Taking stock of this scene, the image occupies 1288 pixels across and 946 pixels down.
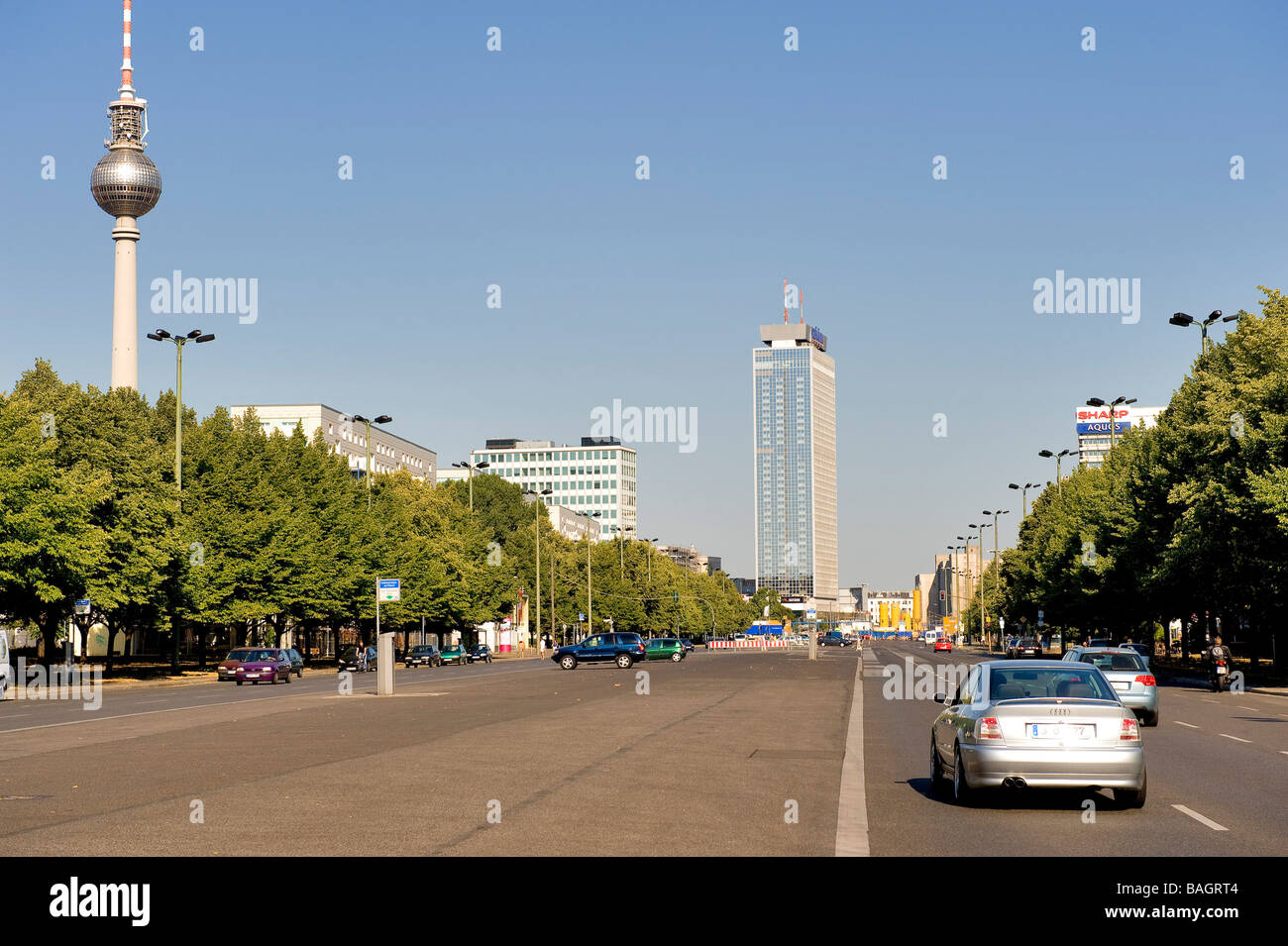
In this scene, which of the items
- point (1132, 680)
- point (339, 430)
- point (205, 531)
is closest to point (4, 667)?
point (205, 531)

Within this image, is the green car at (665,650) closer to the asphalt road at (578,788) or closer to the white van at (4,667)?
the white van at (4,667)

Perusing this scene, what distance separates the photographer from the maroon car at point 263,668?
57.2 m

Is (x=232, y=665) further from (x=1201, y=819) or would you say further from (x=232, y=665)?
(x=1201, y=819)

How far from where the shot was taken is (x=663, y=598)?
525 feet

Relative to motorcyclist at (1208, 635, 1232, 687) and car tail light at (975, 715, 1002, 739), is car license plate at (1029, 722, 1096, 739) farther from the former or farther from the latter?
motorcyclist at (1208, 635, 1232, 687)

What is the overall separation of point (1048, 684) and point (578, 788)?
5.08 metres

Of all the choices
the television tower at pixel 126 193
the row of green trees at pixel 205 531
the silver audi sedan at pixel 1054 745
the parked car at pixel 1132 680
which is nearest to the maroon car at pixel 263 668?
the row of green trees at pixel 205 531

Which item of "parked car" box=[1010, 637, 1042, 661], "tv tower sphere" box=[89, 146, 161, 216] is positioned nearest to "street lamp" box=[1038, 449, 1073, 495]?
"parked car" box=[1010, 637, 1042, 661]

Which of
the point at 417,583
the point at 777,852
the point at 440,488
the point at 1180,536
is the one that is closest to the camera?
the point at 777,852

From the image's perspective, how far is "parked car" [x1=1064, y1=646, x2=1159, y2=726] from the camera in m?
25.7
